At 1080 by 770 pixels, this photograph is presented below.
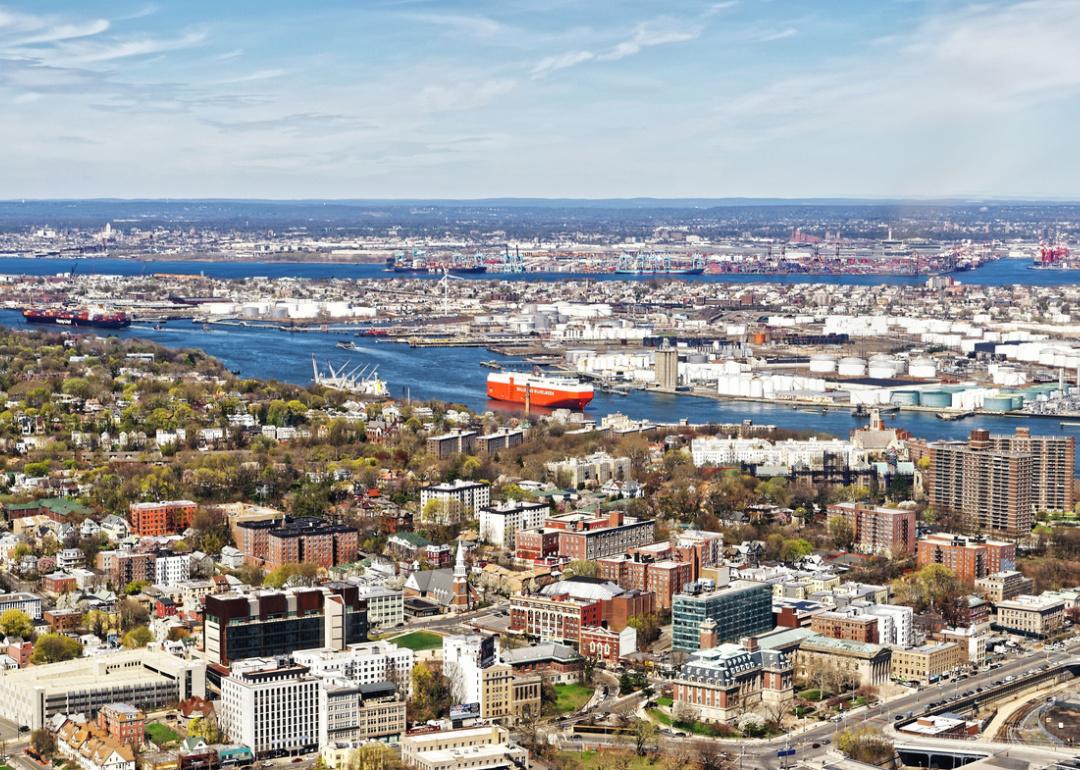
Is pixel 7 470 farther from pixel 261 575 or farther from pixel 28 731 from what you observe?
pixel 28 731

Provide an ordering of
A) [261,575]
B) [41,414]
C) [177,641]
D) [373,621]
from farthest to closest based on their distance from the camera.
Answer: [41,414]
[261,575]
[373,621]
[177,641]

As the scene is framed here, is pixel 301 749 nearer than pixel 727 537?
Yes

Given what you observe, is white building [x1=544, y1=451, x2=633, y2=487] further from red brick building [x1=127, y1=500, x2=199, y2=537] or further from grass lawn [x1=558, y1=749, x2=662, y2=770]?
grass lawn [x1=558, y1=749, x2=662, y2=770]

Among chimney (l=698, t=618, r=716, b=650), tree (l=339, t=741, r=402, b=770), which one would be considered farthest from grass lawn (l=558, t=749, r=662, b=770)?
chimney (l=698, t=618, r=716, b=650)

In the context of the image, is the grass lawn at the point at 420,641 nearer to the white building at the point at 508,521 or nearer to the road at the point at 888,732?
the road at the point at 888,732

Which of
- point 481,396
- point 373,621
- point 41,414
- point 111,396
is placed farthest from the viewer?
point 481,396

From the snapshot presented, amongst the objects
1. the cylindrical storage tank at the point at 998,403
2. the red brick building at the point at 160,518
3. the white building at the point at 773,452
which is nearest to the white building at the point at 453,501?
the red brick building at the point at 160,518

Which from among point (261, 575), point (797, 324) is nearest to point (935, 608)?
point (261, 575)
